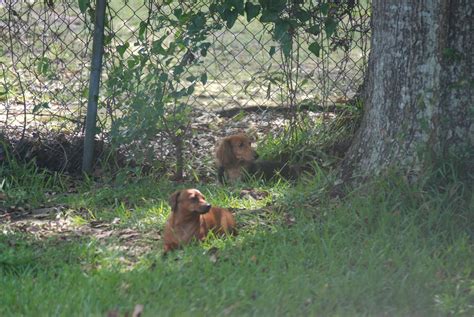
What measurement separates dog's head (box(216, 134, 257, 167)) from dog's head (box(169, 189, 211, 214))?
137 centimetres

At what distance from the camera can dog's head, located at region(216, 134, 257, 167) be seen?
7070 millimetres

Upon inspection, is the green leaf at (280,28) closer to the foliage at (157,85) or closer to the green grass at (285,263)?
the foliage at (157,85)

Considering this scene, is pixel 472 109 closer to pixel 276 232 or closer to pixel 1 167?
pixel 276 232

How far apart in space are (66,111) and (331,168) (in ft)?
8.37

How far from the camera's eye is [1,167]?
23.4ft

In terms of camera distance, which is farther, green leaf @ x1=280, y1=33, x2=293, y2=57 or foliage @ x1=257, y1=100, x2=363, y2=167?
foliage @ x1=257, y1=100, x2=363, y2=167

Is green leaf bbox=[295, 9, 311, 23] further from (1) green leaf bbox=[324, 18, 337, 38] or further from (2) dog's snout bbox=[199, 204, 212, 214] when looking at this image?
(2) dog's snout bbox=[199, 204, 212, 214]

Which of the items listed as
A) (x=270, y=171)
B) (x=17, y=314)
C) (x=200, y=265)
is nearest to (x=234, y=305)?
(x=200, y=265)

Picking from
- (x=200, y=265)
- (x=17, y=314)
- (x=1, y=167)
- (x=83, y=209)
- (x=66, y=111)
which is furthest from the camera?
(x=66, y=111)

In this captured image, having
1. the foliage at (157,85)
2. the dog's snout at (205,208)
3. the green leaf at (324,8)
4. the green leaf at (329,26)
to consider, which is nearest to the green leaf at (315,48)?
the green leaf at (329,26)

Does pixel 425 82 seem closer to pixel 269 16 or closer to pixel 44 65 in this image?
pixel 269 16

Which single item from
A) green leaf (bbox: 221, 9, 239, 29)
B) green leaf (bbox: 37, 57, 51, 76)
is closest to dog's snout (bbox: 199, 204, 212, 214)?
green leaf (bbox: 221, 9, 239, 29)

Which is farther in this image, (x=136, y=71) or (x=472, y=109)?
(x=136, y=71)

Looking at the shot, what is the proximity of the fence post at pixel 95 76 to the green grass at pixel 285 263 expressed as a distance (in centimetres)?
90
